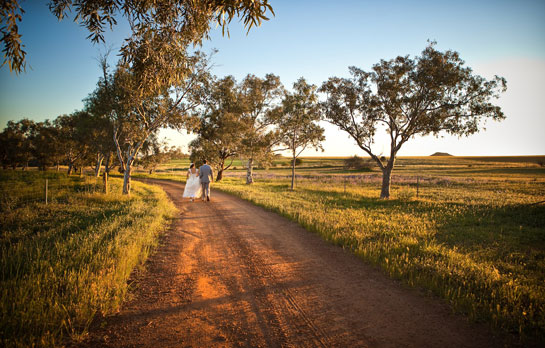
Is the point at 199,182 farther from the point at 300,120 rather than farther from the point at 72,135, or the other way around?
the point at 72,135

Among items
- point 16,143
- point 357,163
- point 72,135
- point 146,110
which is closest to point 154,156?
point 72,135

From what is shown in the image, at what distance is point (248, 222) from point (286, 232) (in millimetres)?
2206

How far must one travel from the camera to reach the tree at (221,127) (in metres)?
31.3

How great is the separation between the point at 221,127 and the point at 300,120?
11628 mm

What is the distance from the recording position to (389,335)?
11.7 ft

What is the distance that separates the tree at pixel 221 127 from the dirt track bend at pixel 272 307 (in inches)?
1009

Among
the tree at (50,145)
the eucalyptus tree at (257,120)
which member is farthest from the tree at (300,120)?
the tree at (50,145)

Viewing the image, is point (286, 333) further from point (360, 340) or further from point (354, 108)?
point (354, 108)

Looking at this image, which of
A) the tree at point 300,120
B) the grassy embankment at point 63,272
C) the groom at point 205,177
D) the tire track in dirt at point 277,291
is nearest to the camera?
the grassy embankment at point 63,272

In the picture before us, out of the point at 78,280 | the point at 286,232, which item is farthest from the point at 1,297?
the point at 286,232

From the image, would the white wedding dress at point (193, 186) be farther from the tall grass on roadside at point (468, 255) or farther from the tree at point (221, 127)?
the tree at point (221, 127)

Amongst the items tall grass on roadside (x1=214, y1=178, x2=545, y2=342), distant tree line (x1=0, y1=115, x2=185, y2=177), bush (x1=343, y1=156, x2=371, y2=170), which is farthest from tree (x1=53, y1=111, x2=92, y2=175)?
bush (x1=343, y1=156, x2=371, y2=170)

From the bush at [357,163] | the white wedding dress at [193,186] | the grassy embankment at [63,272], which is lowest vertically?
the grassy embankment at [63,272]

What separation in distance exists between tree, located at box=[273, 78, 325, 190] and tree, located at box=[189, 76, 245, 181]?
6.78 meters
